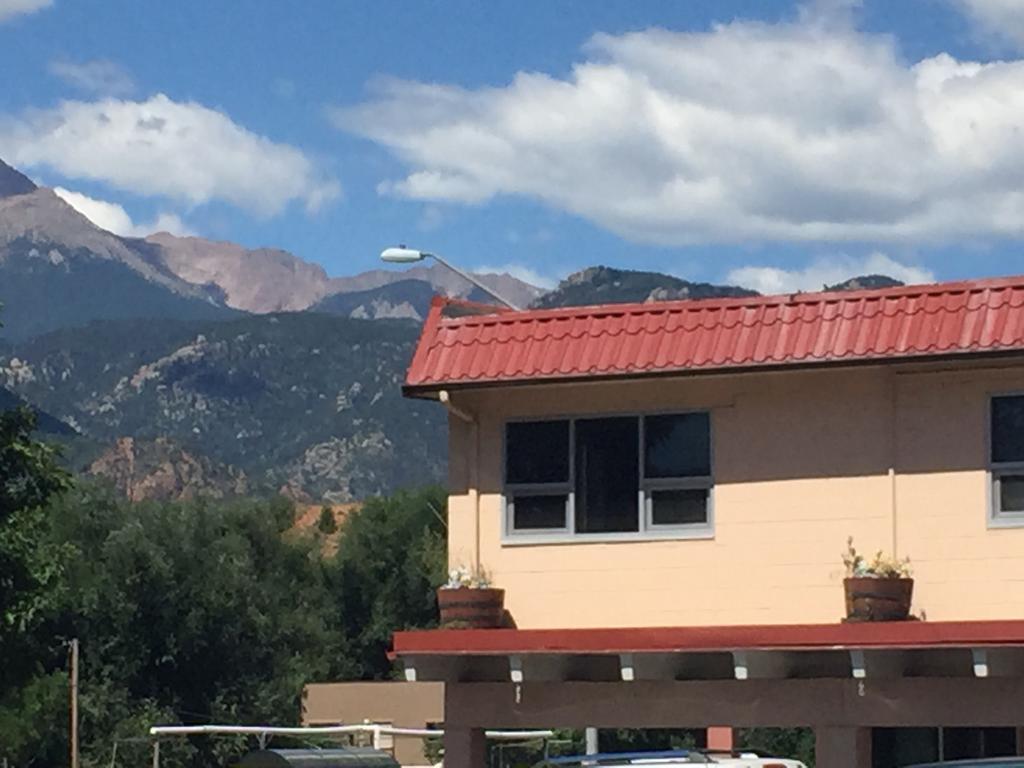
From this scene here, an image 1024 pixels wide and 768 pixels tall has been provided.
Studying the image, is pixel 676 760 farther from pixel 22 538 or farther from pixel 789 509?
pixel 22 538

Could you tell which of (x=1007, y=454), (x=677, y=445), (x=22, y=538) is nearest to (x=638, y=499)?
(x=677, y=445)

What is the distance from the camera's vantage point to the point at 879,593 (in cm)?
2006

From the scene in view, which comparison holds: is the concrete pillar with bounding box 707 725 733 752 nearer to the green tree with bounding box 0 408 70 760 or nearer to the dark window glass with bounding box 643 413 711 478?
the dark window glass with bounding box 643 413 711 478

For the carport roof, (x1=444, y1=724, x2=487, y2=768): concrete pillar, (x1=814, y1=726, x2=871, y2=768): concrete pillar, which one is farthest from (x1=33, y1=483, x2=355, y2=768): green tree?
(x1=814, y1=726, x2=871, y2=768): concrete pillar

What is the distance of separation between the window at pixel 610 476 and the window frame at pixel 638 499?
1 cm

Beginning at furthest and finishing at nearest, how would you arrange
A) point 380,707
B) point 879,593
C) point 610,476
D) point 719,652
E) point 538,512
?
point 380,707 < point 538,512 < point 610,476 < point 719,652 < point 879,593

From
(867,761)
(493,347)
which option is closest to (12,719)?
(493,347)

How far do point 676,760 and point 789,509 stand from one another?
470cm

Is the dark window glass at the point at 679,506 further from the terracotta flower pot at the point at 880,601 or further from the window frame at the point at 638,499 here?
the terracotta flower pot at the point at 880,601

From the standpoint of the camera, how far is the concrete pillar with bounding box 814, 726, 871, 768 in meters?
20.4

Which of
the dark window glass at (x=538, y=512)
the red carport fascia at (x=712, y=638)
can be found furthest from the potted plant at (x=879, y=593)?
the dark window glass at (x=538, y=512)

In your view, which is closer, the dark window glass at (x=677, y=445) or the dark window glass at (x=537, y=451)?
the dark window glass at (x=677, y=445)

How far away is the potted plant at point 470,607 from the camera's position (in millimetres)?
21828

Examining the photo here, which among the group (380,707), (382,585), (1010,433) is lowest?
(380,707)
